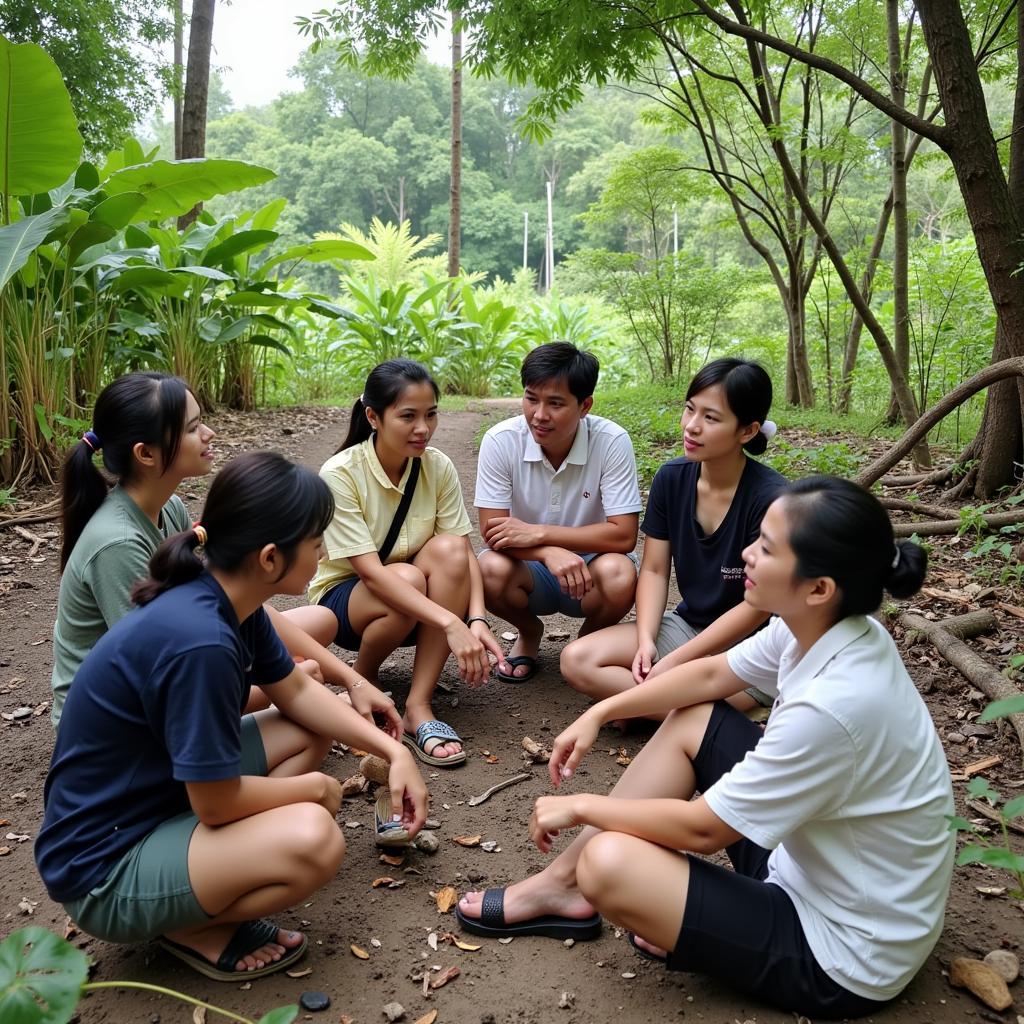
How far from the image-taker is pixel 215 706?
1620mm

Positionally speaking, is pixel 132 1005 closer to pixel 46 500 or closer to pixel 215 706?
pixel 215 706

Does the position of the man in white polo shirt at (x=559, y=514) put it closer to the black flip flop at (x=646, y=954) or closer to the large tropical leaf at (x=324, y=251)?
the black flip flop at (x=646, y=954)

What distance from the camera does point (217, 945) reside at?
182 cm

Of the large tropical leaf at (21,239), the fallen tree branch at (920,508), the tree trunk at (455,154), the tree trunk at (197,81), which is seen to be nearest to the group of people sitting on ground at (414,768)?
the large tropical leaf at (21,239)

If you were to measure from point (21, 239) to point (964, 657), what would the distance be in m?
4.53

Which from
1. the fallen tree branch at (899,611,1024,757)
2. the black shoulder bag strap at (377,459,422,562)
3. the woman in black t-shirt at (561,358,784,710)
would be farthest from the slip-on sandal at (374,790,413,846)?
the fallen tree branch at (899,611,1024,757)

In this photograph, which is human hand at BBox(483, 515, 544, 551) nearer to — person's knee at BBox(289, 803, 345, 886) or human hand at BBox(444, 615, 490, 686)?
human hand at BBox(444, 615, 490, 686)

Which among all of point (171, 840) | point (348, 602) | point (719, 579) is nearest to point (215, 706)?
point (171, 840)

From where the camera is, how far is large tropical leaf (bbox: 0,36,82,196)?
419 centimetres

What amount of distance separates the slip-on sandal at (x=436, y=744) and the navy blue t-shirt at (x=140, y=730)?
3.56 ft

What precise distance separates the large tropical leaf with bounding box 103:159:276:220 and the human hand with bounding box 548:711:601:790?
14.2 ft

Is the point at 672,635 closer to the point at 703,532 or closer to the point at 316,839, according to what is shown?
the point at 703,532

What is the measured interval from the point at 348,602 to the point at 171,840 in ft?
4.32

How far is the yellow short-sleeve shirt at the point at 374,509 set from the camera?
115 inches
